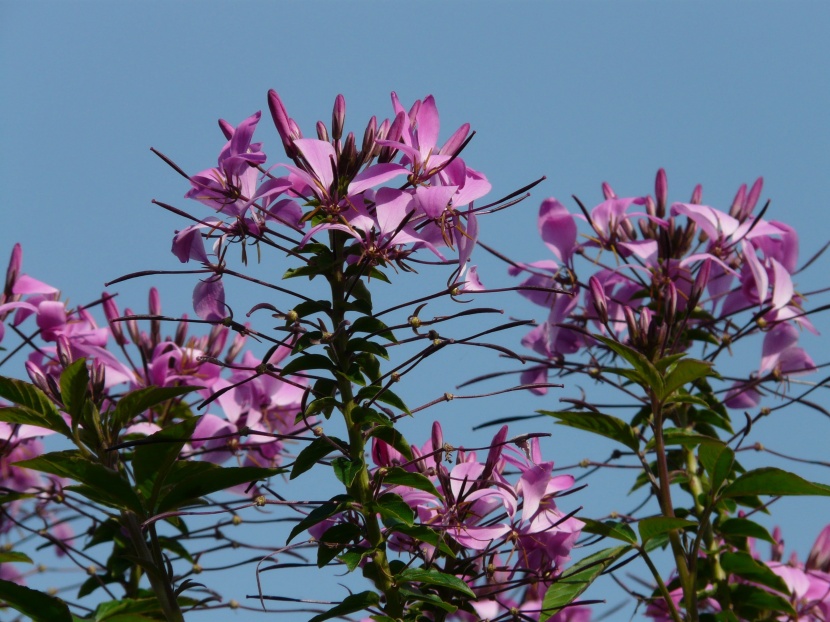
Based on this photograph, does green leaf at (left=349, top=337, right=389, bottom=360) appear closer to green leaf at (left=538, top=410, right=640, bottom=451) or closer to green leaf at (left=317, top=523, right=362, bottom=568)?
green leaf at (left=317, top=523, right=362, bottom=568)

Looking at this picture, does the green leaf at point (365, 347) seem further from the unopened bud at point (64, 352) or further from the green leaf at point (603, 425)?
the unopened bud at point (64, 352)

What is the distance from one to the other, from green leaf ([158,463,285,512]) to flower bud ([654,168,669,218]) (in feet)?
6.06

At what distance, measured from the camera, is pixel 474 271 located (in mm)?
2164

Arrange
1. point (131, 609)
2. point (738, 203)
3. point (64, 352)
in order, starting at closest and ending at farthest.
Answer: point (131, 609) < point (64, 352) < point (738, 203)

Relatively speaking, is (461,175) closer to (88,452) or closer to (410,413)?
(410,413)

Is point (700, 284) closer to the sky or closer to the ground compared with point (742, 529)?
closer to the sky

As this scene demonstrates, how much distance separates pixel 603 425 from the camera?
240 centimetres

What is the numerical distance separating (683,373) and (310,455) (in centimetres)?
95

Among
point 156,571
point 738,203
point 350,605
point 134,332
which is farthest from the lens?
point 738,203

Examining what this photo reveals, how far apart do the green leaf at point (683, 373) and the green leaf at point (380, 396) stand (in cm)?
70

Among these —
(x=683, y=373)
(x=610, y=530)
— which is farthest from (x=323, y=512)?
(x=683, y=373)

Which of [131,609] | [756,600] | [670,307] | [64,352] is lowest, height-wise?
[131,609]

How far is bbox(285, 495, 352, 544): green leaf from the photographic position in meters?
1.92

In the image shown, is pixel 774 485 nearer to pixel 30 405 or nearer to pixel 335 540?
pixel 335 540
